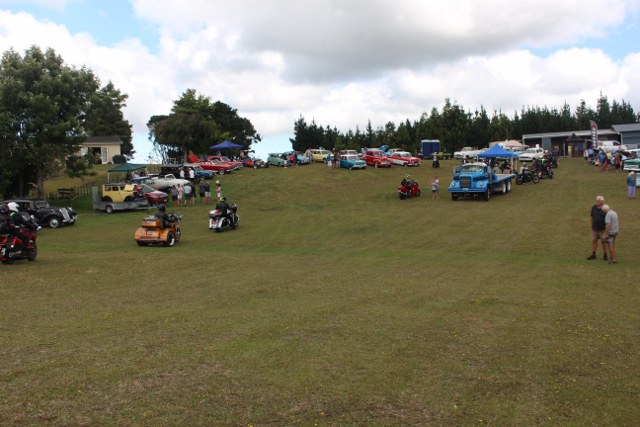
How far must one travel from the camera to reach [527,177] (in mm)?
41312

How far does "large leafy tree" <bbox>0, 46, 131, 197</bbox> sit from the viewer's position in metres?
36.2

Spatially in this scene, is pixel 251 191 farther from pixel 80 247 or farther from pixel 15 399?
pixel 15 399

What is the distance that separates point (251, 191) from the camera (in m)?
42.8

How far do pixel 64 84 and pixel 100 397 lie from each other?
36513 millimetres

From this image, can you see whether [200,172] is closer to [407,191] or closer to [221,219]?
[407,191]


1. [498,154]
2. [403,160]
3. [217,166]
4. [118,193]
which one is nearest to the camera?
[118,193]

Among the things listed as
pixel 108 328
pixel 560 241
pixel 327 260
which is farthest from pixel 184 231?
pixel 108 328

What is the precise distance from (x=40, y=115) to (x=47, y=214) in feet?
33.9

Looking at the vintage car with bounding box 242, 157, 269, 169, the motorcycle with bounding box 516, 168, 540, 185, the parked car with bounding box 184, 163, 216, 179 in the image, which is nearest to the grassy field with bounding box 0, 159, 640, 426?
the motorcycle with bounding box 516, 168, 540, 185

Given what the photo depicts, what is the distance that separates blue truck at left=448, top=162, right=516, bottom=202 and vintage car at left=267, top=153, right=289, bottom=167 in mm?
27213

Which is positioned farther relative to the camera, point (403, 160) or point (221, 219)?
point (403, 160)

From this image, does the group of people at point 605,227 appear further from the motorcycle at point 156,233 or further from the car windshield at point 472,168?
the car windshield at point 472,168

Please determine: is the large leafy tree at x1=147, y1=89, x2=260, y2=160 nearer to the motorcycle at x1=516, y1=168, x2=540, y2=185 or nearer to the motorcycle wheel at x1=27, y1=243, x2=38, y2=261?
the motorcycle at x1=516, y1=168, x2=540, y2=185

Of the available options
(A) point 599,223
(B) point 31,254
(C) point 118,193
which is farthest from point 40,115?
(A) point 599,223
